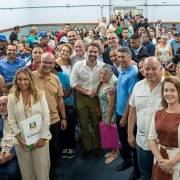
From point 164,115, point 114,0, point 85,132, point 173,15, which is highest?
point 114,0

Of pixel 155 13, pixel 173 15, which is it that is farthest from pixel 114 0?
pixel 173 15

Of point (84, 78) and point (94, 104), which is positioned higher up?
point (84, 78)

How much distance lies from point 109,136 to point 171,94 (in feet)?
5.22

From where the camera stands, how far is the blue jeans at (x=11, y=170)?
8.98 feet

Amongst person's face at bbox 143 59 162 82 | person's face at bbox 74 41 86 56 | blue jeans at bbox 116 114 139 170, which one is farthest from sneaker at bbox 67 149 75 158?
person's face at bbox 143 59 162 82

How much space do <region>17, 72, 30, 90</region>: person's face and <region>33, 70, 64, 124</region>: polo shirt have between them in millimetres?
306

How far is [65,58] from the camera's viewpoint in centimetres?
360

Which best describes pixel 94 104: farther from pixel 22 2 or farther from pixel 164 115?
pixel 22 2

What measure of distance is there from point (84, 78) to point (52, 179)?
1280 mm

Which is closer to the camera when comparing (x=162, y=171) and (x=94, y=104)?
(x=162, y=171)

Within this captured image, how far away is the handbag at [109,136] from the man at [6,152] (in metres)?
1.14

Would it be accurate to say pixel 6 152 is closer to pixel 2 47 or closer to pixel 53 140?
pixel 53 140

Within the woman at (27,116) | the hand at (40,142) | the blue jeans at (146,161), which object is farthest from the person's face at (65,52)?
the blue jeans at (146,161)

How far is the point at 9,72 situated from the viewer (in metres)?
3.58
